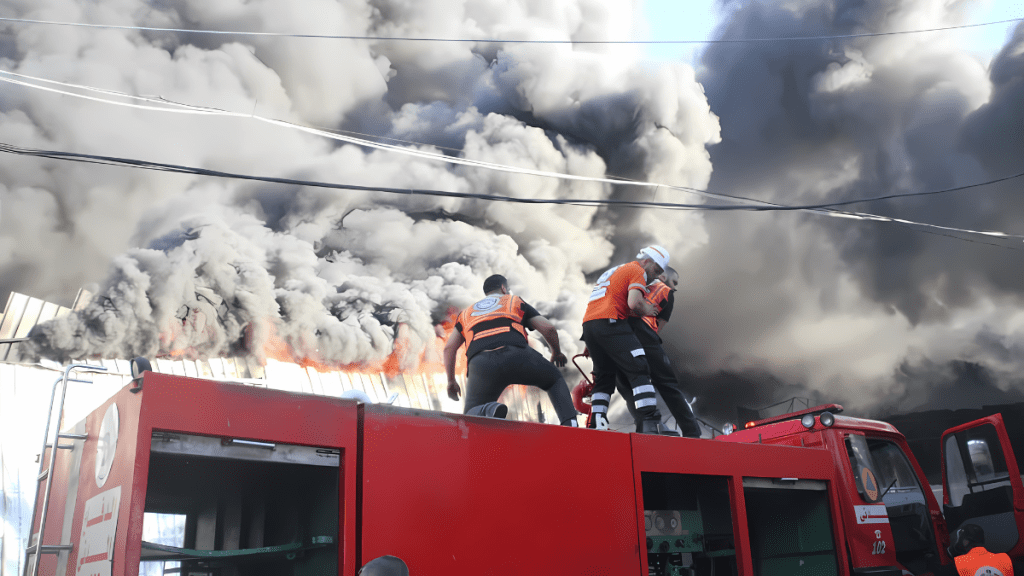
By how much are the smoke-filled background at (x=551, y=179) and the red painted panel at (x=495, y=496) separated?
825 centimetres

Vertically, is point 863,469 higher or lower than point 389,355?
lower

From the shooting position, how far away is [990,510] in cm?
650

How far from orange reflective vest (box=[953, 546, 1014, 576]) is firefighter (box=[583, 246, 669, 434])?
9.62 ft

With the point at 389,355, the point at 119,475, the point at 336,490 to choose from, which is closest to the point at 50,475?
the point at 119,475

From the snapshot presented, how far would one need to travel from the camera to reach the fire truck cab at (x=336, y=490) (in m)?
2.67

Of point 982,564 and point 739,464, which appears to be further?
point 982,564

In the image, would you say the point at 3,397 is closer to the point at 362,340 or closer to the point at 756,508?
the point at 362,340

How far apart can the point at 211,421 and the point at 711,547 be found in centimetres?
334

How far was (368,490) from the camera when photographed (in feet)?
9.95

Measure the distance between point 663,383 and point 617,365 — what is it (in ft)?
1.32

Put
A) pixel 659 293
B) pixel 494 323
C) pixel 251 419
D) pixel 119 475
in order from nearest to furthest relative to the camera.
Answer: pixel 119 475
pixel 251 419
pixel 494 323
pixel 659 293

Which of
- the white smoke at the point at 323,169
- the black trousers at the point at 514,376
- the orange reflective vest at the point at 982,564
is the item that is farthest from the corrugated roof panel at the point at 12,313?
the orange reflective vest at the point at 982,564

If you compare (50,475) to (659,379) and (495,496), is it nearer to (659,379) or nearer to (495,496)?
(495,496)

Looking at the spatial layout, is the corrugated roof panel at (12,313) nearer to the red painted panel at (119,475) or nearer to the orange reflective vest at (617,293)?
the red painted panel at (119,475)
